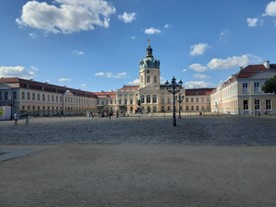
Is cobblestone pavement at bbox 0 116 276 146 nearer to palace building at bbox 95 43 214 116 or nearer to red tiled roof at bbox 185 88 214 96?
palace building at bbox 95 43 214 116

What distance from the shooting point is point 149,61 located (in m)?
114

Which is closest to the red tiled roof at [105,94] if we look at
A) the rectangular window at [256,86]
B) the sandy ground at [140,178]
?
the rectangular window at [256,86]

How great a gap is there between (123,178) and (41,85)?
253 ft

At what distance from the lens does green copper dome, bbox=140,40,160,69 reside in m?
114

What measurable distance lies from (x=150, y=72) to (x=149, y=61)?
4998mm

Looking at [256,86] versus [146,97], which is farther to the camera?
[146,97]

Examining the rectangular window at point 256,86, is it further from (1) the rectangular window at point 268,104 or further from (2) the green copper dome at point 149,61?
(2) the green copper dome at point 149,61

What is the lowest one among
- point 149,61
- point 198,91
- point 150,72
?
point 198,91

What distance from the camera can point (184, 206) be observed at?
4355 millimetres

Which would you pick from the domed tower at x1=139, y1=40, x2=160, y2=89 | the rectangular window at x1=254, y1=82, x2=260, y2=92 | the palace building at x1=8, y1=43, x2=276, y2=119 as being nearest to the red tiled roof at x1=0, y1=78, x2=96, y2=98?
the palace building at x1=8, y1=43, x2=276, y2=119

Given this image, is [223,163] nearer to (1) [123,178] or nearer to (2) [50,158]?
(1) [123,178]

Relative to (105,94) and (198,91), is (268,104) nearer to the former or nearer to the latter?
(198,91)

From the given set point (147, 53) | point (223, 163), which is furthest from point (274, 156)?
point (147, 53)

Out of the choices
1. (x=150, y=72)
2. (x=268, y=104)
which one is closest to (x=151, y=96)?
(x=150, y=72)
